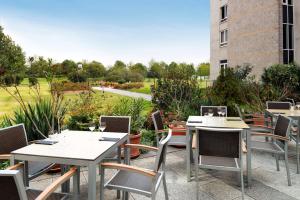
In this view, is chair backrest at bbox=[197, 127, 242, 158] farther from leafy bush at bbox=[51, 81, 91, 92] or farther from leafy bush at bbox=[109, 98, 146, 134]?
leafy bush at bbox=[51, 81, 91, 92]

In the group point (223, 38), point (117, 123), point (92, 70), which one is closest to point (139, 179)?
point (117, 123)

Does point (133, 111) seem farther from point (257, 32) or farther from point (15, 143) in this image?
point (257, 32)

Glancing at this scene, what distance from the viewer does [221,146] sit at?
280 cm

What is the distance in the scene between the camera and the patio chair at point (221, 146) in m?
2.73

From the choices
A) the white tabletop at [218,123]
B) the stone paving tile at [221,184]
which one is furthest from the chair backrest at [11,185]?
the white tabletop at [218,123]

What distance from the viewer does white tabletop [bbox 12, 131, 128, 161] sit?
2.13 metres

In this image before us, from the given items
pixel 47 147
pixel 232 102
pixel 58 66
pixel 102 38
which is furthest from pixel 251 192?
pixel 102 38

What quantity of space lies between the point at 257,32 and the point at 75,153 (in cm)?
1768

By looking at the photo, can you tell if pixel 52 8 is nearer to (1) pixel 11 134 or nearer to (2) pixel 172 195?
(1) pixel 11 134

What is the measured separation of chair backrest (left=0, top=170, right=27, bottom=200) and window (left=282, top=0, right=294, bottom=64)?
1699cm

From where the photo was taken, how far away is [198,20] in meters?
19.9

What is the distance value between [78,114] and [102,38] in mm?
14672

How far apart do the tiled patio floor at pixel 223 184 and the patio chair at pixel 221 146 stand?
44 centimetres

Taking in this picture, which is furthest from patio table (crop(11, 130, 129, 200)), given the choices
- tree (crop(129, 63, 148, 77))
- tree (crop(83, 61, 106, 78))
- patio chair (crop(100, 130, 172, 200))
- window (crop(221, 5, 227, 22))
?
tree (crop(129, 63, 148, 77))
